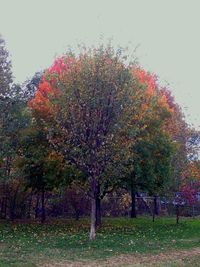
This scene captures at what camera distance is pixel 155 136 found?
26.0 meters

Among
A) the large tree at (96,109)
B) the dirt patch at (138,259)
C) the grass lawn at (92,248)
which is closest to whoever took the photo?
the dirt patch at (138,259)

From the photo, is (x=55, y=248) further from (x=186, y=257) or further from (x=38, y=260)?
(x=186, y=257)

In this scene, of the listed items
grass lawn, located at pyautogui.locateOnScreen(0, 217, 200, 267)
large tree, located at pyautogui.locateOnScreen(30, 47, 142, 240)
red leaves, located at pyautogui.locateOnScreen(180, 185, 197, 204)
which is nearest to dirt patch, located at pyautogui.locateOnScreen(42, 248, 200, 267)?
grass lawn, located at pyautogui.locateOnScreen(0, 217, 200, 267)

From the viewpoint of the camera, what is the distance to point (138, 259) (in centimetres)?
1354

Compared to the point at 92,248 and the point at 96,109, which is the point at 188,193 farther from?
the point at 92,248

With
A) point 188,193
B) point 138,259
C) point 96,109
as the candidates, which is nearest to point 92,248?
point 138,259

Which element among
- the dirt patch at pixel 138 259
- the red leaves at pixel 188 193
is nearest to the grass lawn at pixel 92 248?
the dirt patch at pixel 138 259

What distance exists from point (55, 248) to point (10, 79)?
1130 cm

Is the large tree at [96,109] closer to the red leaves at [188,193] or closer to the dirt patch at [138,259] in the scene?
the dirt patch at [138,259]

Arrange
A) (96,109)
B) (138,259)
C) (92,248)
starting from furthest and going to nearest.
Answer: (96,109)
(92,248)
(138,259)

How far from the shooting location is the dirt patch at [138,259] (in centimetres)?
1242

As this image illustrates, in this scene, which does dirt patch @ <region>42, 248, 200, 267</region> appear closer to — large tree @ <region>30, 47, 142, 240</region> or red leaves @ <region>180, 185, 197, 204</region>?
large tree @ <region>30, 47, 142, 240</region>

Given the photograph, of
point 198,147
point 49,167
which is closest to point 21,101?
point 49,167

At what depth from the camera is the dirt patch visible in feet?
40.7
